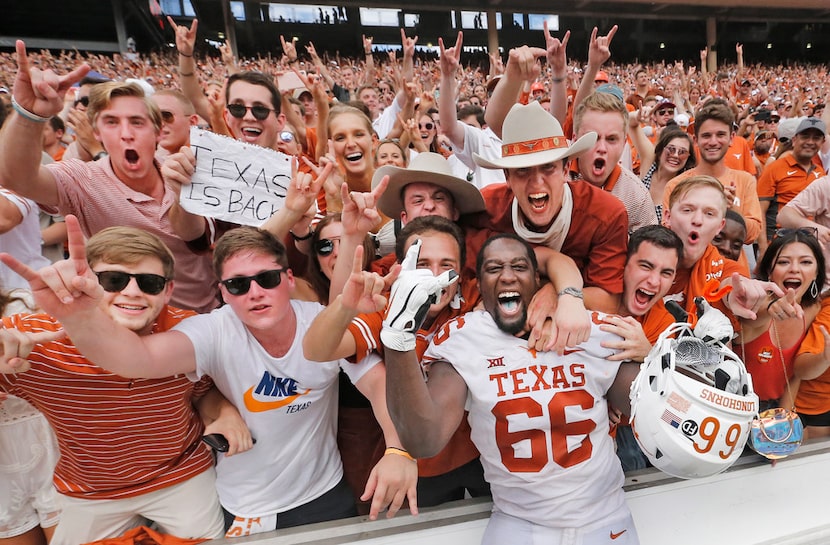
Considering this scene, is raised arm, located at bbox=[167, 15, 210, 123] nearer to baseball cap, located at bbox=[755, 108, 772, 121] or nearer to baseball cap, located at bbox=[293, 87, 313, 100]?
baseball cap, located at bbox=[293, 87, 313, 100]

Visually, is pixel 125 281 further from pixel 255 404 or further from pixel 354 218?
pixel 354 218

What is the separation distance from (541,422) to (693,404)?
584 mm

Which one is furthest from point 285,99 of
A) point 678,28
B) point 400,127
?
point 678,28

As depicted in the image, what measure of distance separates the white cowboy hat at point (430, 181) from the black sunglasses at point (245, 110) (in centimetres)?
85

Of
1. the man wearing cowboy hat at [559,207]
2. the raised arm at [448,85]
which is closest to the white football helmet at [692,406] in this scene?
the man wearing cowboy hat at [559,207]

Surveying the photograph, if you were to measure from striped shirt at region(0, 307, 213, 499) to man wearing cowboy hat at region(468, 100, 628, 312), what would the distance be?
1599mm

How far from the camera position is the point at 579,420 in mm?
2041

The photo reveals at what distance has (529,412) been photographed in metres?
2.01

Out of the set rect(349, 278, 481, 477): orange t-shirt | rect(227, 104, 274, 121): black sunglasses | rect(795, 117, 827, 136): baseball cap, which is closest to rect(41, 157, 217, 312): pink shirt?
rect(227, 104, 274, 121): black sunglasses

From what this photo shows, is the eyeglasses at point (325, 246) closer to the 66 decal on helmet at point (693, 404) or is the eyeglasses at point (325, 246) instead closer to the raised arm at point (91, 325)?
the raised arm at point (91, 325)

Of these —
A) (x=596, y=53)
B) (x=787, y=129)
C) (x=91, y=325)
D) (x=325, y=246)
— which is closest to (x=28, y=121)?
(x=91, y=325)

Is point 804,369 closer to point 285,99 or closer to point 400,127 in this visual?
point 400,127

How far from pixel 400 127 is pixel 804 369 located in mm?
3992

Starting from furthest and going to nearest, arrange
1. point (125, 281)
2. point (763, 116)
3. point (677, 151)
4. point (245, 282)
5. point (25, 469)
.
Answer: point (763, 116) < point (677, 151) < point (25, 469) < point (245, 282) < point (125, 281)
